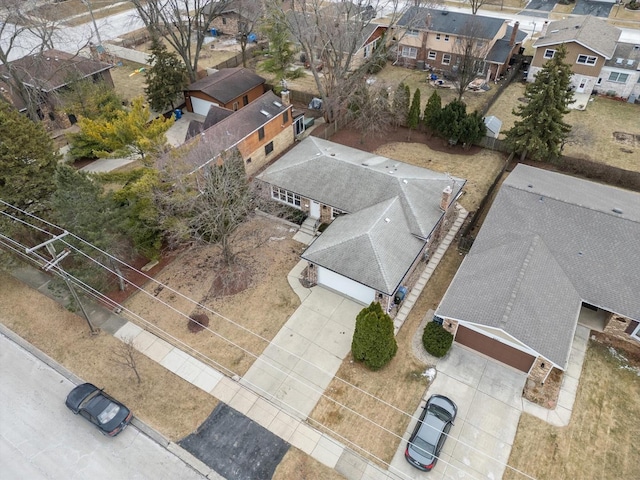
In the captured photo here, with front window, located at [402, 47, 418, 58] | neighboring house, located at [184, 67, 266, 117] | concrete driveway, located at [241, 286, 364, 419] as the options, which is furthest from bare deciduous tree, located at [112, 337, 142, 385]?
front window, located at [402, 47, 418, 58]

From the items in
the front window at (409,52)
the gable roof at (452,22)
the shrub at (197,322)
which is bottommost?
the shrub at (197,322)

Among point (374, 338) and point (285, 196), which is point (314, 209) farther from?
point (374, 338)

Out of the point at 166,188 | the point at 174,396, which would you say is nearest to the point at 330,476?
the point at 174,396

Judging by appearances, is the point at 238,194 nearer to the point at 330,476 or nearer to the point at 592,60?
the point at 330,476

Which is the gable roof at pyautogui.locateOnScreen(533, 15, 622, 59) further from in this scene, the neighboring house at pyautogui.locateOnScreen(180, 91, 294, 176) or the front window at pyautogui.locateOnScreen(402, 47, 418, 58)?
the neighboring house at pyautogui.locateOnScreen(180, 91, 294, 176)

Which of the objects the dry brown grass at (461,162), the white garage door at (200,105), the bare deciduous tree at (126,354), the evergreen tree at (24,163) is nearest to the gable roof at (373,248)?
the dry brown grass at (461,162)

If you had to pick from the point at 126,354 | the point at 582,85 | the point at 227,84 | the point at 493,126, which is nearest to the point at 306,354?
the point at 126,354

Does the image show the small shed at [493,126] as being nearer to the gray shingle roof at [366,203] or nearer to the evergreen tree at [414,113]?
the evergreen tree at [414,113]
